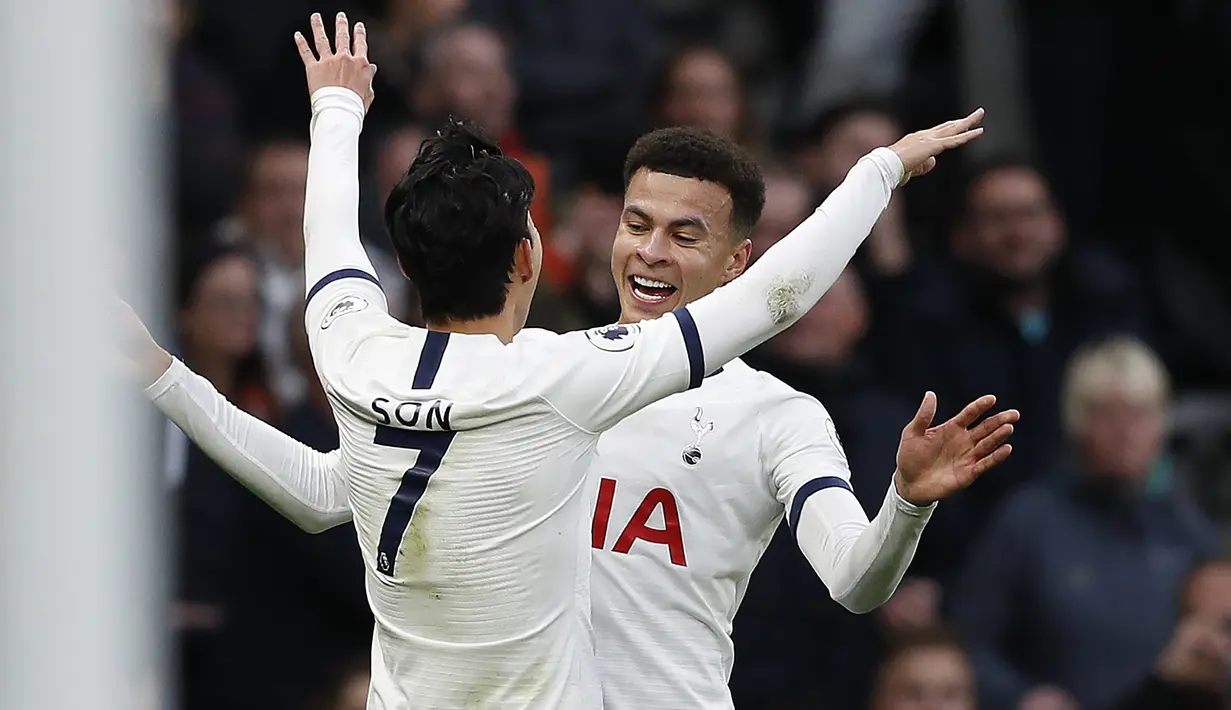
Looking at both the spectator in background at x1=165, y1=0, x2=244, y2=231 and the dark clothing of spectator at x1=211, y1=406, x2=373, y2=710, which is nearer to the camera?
the dark clothing of spectator at x1=211, y1=406, x2=373, y2=710

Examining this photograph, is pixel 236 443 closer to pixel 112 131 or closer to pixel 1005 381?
pixel 112 131

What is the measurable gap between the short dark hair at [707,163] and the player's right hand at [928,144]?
1.80ft

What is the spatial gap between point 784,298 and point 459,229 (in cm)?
60

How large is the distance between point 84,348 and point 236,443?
1.49 m

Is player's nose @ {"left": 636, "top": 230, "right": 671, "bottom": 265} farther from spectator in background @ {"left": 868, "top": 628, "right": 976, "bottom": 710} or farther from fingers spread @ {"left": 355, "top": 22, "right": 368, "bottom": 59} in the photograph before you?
spectator in background @ {"left": 868, "top": 628, "right": 976, "bottom": 710}

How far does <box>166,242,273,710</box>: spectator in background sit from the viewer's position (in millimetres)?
6449

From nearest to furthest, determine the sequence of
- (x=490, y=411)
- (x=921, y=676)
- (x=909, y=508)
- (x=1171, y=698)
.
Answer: (x=490, y=411) → (x=909, y=508) → (x=921, y=676) → (x=1171, y=698)

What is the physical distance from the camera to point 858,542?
4137 mm

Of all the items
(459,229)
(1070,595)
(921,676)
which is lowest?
(921,676)

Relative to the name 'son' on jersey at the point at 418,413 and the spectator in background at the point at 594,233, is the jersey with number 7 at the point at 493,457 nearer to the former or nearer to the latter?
the name 'son' on jersey at the point at 418,413

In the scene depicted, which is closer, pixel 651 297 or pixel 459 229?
pixel 459 229

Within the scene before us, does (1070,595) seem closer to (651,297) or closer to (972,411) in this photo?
(651,297)

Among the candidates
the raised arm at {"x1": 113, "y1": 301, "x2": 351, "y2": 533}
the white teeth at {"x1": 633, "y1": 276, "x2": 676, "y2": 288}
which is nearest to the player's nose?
the white teeth at {"x1": 633, "y1": 276, "x2": 676, "y2": 288}

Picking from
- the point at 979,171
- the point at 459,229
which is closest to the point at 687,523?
the point at 459,229
